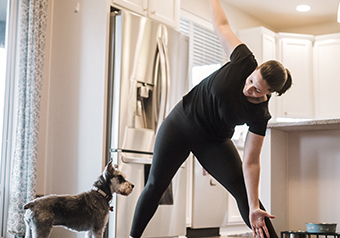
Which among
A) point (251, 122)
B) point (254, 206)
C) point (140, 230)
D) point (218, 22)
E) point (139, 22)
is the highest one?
point (139, 22)

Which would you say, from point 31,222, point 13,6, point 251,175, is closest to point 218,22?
point 251,175

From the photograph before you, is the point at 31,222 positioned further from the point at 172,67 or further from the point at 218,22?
the point at 172,67

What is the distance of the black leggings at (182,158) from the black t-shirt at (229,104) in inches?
2.3

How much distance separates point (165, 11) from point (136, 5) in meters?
0.35

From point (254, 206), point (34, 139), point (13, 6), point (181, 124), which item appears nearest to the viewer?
point (254, 206)

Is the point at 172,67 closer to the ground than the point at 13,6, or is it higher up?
closer to the ground

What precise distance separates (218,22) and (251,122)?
0.51 m

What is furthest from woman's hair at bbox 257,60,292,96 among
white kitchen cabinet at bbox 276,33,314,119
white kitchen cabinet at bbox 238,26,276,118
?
white kitchen cabinet at bbox 276,33,314,119

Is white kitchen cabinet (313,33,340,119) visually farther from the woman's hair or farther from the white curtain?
the woman's hair

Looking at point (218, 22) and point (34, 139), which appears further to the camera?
point (34, 139)

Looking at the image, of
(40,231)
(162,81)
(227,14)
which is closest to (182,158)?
→ (40,231)

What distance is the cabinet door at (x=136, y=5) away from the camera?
3.26 m

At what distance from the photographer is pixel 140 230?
198 centimetres

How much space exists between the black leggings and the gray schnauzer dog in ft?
0.73
